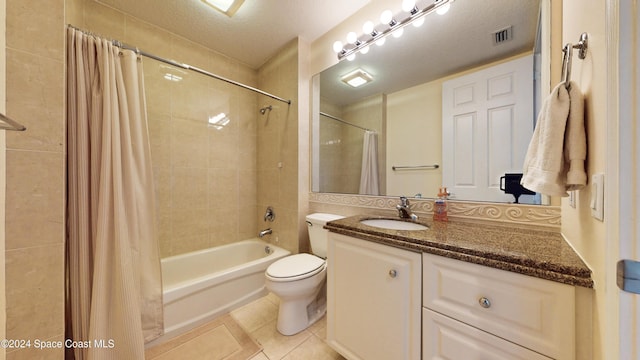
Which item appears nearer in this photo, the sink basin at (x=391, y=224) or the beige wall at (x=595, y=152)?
the beige wall at (x=595, y=152)

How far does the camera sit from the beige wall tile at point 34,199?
78cm

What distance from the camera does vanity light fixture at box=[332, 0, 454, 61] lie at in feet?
4.15

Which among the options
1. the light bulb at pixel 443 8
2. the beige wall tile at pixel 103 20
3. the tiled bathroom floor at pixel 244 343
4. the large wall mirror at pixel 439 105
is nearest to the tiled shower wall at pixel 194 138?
the beige wall tile at pixel 103 20

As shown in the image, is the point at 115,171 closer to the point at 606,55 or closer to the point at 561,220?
the point at 606,55

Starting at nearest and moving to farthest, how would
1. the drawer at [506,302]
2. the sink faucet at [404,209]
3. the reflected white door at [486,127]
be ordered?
the drawer at [506,302] < the reflected white door at [486,127] < the sink faucet at [404,209]

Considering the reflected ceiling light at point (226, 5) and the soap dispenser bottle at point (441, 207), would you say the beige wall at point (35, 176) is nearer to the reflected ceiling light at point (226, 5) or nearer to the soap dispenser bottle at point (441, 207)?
the reflected ceiling light at point (226, 5)

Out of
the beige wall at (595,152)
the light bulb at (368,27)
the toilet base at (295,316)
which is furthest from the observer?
the light bulb at (368,27)

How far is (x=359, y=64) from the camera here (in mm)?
1711

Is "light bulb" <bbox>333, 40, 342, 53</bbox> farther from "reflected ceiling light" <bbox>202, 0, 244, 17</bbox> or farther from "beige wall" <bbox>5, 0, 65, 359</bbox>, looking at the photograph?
"beige wall" <bbox>5, 0, 65, 359</bbox>

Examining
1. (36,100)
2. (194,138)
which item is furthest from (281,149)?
(36,100)

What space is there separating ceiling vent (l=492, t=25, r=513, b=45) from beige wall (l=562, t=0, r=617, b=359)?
467mm

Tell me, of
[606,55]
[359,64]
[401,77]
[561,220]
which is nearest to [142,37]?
[359,64]

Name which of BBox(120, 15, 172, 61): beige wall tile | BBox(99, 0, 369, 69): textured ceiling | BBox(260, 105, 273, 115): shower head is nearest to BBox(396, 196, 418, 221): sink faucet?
BBox(99, 0, 369, 69): textured ceiling

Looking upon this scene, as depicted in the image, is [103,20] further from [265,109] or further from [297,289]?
[297,289]
